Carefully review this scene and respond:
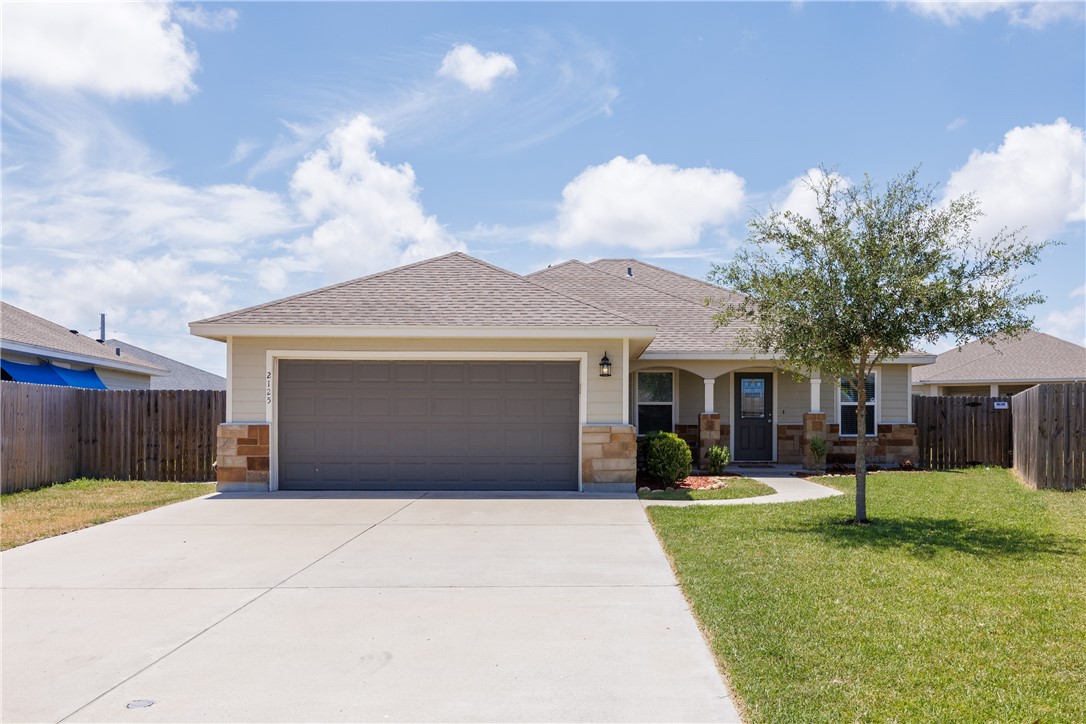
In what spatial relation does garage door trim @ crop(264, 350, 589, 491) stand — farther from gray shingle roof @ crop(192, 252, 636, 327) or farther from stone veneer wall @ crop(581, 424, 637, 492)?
gray shingle roof @ crop(192, 252, 636, 327)

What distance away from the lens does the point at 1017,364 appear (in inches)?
1016

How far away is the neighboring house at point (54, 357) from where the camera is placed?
16.5 metres

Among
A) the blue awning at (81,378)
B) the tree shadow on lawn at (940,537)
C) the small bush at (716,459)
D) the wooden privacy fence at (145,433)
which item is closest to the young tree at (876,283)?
the tree shadow on lawn at (940,537)

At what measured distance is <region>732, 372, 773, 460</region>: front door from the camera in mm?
17031

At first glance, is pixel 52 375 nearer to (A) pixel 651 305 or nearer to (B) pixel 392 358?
(B) pixel 392 358

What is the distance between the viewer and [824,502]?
1144 centimetres

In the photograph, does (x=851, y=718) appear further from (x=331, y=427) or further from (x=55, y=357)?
(x=55, y=357)

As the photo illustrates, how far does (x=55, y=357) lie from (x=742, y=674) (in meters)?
17.8

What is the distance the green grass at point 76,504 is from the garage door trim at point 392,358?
1598mm

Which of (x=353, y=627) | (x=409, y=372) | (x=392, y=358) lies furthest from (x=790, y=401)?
(x=353, y=627)

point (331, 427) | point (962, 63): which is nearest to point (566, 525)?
point (331, 427)

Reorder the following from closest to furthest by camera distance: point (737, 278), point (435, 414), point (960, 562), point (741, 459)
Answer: point (960, 562) → point (737, 278) → point (435, 414) → point (741, 459)

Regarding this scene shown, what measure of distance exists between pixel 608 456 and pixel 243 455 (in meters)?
5.86

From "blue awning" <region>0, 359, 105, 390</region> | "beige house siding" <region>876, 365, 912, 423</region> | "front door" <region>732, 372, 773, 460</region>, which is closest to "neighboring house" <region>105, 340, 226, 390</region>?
"blue awning" <region>0, 359, 105, 390</region>
